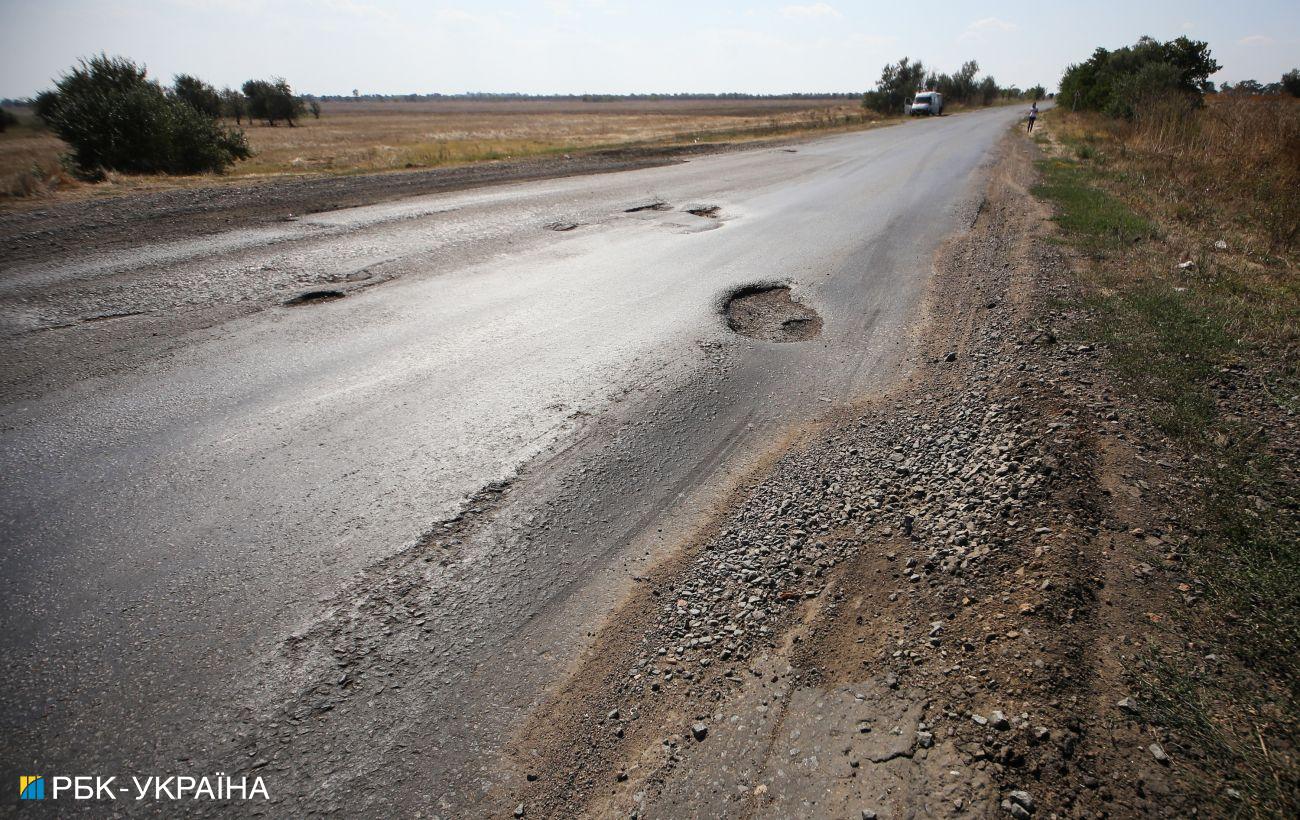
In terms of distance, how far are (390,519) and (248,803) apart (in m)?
1.44

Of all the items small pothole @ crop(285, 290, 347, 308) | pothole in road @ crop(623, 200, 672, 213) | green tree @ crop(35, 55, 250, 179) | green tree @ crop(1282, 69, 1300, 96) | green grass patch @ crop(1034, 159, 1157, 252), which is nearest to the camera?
small pothole @ crop(285, 290, 347, 308)

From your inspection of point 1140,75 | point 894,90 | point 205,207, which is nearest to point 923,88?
point 894,90

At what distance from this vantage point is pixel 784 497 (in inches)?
135

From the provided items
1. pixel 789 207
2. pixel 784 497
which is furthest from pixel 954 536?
pixel 789 207

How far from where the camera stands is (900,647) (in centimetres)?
242

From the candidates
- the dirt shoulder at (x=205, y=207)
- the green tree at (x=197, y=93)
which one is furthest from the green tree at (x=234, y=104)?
the dirt shoulder at (x=205, y=207)

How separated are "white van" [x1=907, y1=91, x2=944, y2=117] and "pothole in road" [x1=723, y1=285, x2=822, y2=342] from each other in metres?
53.3

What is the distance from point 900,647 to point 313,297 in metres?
6.44

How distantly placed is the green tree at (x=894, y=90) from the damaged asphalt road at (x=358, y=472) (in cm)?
5707

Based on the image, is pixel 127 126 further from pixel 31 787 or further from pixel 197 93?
pixel 197 93

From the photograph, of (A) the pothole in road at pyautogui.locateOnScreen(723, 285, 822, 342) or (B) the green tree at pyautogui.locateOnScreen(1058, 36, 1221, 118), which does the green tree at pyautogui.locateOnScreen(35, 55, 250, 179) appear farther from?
(B) the green tree at pyautogui.locateOnScreen(1058, 36, 1221, 118)

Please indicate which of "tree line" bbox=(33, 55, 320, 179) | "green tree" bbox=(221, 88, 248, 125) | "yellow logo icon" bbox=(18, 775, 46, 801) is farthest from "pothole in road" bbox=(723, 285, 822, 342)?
"green tree" bbox=(221, 88, 248, 125)

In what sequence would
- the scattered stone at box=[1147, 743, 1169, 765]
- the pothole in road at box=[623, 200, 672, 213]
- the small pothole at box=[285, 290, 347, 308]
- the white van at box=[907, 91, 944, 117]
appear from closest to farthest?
1. the scattered stone at box=[1147, 743, 1169, 765]
2. the small pothole at box=[285, 290, 347, 308]
3. the pothole in road at box=[623, 200, 672, 213]
4. the white van at box=[907, 91, 944, 117]

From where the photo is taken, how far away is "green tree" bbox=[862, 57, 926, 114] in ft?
180
